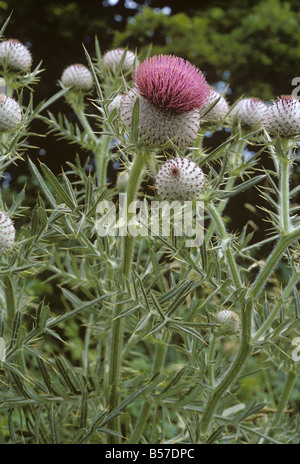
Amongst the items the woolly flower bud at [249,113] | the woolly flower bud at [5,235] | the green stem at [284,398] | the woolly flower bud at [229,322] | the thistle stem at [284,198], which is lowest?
the green stem at [284,398]

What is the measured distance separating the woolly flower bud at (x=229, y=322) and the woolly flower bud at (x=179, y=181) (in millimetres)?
501

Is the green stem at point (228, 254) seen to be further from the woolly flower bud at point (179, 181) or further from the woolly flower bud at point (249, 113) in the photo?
the woolly flower bud at point (249, 113)

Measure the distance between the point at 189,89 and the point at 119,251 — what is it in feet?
2.37

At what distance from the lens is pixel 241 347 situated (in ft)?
5.92

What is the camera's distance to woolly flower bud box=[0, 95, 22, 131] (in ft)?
6.00

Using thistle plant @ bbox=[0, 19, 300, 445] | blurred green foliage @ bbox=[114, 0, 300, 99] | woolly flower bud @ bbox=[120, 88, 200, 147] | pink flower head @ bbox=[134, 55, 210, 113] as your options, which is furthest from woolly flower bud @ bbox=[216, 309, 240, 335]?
blurred green foliage @ bbox=[114, 0, 300, 99]

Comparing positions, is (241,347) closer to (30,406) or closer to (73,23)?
(30,406)

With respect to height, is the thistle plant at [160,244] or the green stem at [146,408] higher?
the thistle plant at [160,244]

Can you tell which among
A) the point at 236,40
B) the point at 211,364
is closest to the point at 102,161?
the point at 211,364

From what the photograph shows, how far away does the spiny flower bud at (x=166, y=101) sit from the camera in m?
1.70

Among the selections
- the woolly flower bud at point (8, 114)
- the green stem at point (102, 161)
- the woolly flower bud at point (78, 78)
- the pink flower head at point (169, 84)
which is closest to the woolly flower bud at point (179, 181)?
the pink flower head at point (169, 84)

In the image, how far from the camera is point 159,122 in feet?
5.58

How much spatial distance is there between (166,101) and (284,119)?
42 cm
